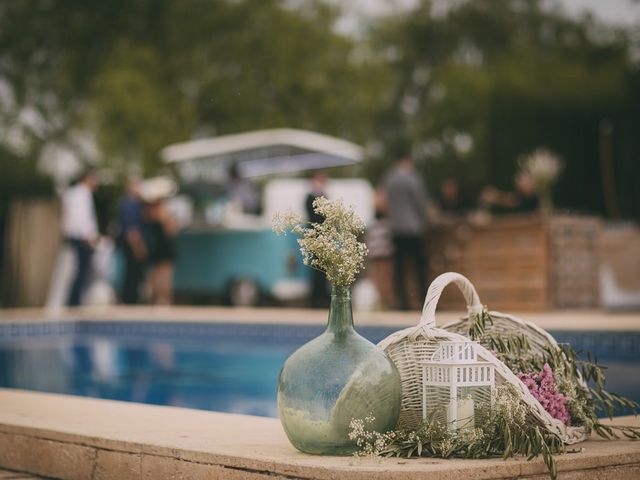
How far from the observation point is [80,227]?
11.9 metres

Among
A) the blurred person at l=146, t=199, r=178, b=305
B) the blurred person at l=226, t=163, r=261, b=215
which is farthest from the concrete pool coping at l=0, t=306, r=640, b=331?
the blurred person at l=226, t=163, r=261, b=215

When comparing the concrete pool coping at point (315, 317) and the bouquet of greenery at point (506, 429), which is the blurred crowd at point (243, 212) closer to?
the concrete pool coping at point (315, 317)

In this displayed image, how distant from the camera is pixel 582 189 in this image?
1755 centimetres

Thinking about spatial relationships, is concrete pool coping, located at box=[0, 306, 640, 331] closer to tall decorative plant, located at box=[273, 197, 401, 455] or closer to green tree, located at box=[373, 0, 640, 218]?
tall decorative plant, located at box=[273, 197, 401, 455]

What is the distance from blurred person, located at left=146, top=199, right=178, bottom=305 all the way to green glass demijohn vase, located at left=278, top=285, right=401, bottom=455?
979 centimetres

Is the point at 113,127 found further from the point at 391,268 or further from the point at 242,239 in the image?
the point at 391,268

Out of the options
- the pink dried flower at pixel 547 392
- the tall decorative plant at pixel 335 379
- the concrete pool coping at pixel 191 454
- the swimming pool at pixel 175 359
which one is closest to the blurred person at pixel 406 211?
the swimming pool at pixel 175 359

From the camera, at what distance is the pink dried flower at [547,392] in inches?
122

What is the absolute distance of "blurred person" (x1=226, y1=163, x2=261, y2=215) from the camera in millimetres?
13312

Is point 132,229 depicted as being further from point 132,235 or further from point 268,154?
point 268,154

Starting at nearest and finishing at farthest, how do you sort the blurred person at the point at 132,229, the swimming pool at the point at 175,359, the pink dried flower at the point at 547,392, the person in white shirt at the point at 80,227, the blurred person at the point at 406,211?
the pink dried flower at the point at 547,392
the swimming pool at the point at 175,359
the blurred person at the point at 406,211
the person in white shirt at the point at 80,227
the blurred person at the point at 132,229

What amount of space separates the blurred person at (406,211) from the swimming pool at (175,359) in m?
2.02

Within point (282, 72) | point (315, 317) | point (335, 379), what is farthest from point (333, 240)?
point (282, 72)

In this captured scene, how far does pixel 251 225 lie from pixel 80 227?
2.28 m
